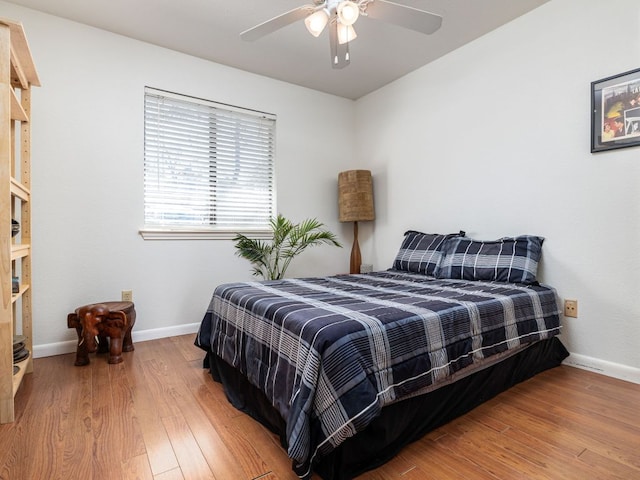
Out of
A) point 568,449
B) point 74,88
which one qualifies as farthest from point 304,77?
point 568,449

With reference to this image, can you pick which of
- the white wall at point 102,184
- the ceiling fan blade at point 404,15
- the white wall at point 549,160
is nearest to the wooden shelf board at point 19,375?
the white wall at point 102,184

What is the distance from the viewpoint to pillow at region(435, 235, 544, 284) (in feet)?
7.54

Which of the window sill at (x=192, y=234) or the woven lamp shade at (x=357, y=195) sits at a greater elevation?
the woven lamp shade at (x=357, y=195)

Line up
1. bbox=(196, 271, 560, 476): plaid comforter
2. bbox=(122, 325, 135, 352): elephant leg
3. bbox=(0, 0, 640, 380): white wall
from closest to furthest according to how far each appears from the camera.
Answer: bbox=(196, 271, 560, 476): plaid comforter, bbox=(0, 0, 640, 380): white wall, bbox=(122, 325, 135, 352): elephant leg

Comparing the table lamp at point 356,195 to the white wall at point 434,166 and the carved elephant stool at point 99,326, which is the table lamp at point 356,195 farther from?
the carved elephant stool at point 99,326

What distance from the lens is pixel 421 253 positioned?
294cm

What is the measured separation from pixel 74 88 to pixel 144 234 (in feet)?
3.98

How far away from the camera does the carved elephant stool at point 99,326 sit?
89.1 inches

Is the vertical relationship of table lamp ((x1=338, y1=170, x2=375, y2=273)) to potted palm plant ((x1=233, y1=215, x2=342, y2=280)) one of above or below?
above

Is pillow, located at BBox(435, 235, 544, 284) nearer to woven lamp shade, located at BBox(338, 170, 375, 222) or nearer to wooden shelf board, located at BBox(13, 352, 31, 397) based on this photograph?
woven lamp shade, located at BBox(338, 170, 375, 222)

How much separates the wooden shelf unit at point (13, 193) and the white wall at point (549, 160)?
119 inches

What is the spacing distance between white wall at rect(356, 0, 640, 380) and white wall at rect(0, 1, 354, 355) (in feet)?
6.26

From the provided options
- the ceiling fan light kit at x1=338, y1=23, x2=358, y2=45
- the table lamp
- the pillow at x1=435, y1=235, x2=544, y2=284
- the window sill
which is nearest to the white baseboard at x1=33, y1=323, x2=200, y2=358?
the window sill

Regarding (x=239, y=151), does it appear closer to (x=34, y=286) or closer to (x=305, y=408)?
(x=34, y=286)
